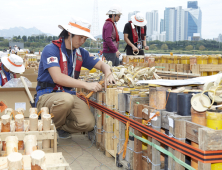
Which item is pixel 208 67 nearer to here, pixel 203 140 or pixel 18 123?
pixel 203 140

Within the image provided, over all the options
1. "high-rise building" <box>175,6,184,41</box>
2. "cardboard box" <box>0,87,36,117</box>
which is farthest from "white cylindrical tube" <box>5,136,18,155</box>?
"high-rise building" <box>175,6,184,41</box>

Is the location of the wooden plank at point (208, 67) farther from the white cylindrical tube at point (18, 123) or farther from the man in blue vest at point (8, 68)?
the white cylindrical tube at point (18, 123)

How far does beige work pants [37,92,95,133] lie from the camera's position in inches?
154

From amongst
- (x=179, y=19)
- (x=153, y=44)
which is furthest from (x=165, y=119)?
(x=179, y=19)

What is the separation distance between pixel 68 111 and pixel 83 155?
2.43 ft

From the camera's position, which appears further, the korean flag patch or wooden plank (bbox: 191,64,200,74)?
wooden plank (bbox: 191,64,200,74)

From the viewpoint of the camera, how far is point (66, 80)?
390 centimetres

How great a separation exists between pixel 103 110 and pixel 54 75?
943 mm

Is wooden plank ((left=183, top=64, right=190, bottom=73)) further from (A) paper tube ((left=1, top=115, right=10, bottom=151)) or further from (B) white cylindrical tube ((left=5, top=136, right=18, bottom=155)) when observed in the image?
(B) white cylindrical tube ((left=5, top=136, right=18, bottom=155))

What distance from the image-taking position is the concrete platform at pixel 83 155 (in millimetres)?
3512

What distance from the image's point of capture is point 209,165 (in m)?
1.92

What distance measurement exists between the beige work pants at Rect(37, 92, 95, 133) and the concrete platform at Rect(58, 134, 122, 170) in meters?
0.27

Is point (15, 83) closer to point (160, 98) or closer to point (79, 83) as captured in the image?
point (79, 83)

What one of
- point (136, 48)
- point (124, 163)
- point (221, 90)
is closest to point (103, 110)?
point (124, 163)
